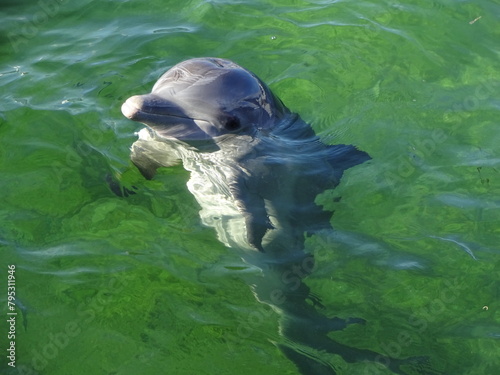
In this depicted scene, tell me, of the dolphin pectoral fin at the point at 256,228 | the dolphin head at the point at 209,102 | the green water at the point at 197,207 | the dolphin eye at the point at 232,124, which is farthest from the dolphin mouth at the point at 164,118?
the dolphin pectoral fin at the point at 256,228

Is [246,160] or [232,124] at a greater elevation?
[232,124]

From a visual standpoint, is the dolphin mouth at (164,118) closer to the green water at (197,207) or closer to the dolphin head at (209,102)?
the dolphin head at (209,102)

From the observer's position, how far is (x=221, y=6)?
9.18 m

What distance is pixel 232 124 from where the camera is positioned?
628cm

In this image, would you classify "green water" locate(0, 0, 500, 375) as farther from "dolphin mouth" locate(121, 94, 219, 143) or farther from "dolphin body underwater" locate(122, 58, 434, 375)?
"dolphin mouth" locate(121, 94, 219, 143)

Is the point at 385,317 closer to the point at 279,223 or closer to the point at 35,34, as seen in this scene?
the point at 279,223

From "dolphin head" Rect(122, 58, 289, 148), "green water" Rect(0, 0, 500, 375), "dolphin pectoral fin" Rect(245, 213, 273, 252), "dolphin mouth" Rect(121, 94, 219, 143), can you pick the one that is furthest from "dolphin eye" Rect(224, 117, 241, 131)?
"dolphin pectoral fin" Rect(245, 213, 273, 252)

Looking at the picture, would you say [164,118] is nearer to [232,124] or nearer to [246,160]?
[232,124]

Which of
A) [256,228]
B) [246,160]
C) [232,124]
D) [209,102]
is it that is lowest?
[256,228]

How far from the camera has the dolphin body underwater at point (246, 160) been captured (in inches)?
230

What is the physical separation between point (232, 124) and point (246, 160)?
1.12ft

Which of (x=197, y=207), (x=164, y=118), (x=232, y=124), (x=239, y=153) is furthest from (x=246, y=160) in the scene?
(x=164, y=118)

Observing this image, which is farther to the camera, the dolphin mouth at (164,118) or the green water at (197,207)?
the dolphin mouth at (164,118)

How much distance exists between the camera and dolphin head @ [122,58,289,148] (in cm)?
607
